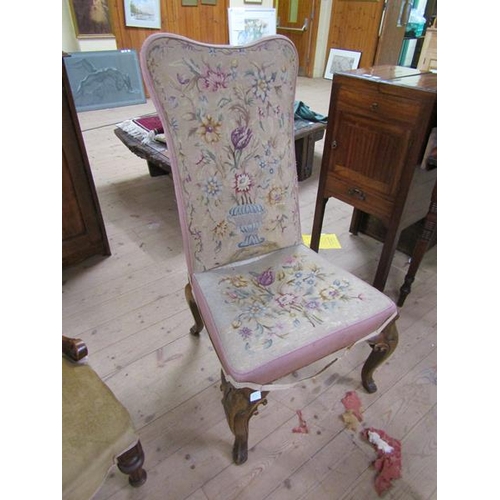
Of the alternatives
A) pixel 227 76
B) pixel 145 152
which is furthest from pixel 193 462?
pixel 145 152

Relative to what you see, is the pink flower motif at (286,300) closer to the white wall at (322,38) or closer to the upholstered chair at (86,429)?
the upholstered chair at (86,429)

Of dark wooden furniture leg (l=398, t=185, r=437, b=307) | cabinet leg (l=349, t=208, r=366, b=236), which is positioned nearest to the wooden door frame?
cabinet leg (l=349, t=208, r=366, b=236)

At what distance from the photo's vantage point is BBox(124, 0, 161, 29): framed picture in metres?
4.05

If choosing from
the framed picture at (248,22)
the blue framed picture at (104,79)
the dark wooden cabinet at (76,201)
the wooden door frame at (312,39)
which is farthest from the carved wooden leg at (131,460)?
the wooden door frame at (312,39)

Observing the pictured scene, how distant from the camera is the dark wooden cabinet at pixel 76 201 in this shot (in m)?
1.52

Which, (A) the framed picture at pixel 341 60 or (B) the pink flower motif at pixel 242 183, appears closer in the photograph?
(B) the pink flower motif at pixel 242 183

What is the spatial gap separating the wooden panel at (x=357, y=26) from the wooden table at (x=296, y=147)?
3859 millimetres

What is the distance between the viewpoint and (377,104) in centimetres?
132

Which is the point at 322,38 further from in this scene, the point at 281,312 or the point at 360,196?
the point at 281,312

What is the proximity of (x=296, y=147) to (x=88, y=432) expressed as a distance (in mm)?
2314

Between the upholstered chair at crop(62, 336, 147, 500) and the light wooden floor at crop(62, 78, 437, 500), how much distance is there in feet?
1.23

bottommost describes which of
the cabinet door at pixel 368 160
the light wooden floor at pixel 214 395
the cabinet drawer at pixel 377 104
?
the light wooden floor at pixel 214 395

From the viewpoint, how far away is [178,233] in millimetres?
2107
